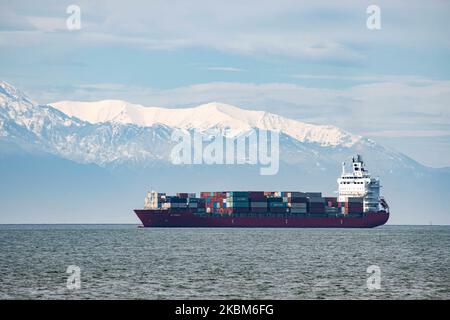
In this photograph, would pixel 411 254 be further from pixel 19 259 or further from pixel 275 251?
pixel 19 259

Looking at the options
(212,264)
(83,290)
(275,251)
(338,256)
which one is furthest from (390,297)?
(275,251)

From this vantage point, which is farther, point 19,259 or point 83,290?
point 19,259

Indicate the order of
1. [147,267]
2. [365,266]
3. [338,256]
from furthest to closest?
1. [338,256]
2. [365,266]
3. [147,267]

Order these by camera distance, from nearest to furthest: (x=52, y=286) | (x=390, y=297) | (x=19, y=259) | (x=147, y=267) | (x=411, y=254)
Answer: (x=390, y=297), (x=52, y=286), (x=147, y=267), (x=19, y=259), (x=411, y=254)

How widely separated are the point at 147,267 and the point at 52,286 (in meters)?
17.6

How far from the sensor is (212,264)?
8288 centimetres
